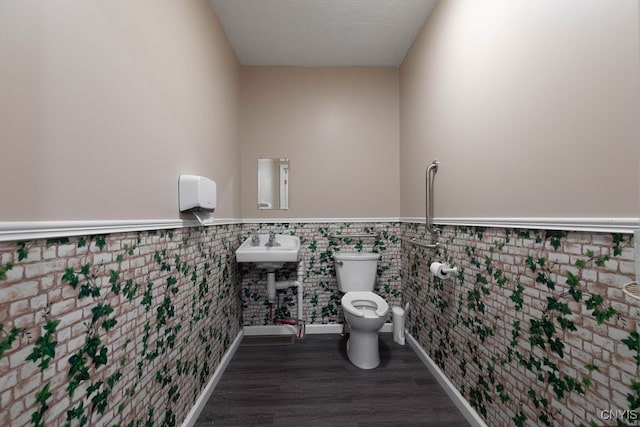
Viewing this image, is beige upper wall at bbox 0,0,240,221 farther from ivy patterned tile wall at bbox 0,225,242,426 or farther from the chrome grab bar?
the chrome grab bar

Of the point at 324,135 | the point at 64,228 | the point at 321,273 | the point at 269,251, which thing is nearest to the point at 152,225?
the point at 64,228

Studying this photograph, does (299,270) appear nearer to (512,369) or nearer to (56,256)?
(512,369)

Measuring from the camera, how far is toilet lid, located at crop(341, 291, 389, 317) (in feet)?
6.79

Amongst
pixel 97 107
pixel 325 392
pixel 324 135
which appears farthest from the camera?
pixel 324 135

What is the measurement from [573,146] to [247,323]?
8.85 ft

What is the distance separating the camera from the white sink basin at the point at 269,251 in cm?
229

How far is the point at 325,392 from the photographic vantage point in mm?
1861

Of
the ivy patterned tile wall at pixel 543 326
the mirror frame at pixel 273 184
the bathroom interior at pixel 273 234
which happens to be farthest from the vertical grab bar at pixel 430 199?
the mirror frame at pixel 273 184

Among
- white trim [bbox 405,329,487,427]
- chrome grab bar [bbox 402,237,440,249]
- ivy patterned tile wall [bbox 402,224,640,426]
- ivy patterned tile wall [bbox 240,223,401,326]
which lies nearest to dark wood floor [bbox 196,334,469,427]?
white trim [bbox 405,329,487,427]

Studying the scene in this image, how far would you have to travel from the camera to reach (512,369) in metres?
1.26

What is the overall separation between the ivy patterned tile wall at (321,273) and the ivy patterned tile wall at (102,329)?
101 cm

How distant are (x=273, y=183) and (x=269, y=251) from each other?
2.39 feet

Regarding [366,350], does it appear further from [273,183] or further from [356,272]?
[273,183]

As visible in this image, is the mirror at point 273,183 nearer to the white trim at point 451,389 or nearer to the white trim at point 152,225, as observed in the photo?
the white trim at point 152,225
